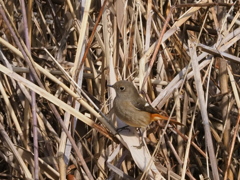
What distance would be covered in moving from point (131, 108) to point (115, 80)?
26cm


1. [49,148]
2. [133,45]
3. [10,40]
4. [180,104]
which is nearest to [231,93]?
[180,104]

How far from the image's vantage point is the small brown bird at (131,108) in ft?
9.41

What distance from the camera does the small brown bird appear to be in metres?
2.87

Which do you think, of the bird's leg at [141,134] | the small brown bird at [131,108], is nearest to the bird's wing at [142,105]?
the small brown bird at [131,108]

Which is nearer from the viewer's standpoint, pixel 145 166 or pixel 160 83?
pixel 145 166

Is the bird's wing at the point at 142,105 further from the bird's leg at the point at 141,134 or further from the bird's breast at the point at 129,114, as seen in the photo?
the bird's leg at the point at 141,134

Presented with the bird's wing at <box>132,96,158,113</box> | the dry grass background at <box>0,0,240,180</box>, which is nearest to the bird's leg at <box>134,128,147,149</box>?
the dry grass background at <box>0,0,240,180</box>

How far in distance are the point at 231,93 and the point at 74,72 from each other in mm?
1212

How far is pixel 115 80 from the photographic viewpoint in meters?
2.93

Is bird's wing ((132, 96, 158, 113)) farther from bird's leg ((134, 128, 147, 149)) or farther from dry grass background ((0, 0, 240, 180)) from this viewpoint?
bird's leg ((134, 128, 147, 149))

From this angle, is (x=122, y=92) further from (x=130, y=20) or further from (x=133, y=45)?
(x=130, y=20)

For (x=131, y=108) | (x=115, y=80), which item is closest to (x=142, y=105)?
(x=131, y=108)

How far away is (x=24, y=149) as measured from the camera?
2.89 m

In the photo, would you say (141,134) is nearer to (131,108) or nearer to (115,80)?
(131,108)
